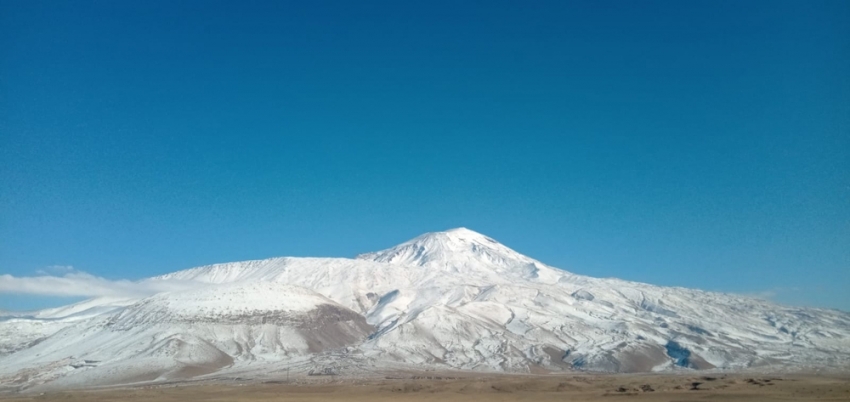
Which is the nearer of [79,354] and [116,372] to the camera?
[116,372]

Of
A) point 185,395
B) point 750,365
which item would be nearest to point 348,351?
point 185,395

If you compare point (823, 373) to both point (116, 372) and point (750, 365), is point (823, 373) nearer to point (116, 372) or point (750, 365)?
point (750, 365)

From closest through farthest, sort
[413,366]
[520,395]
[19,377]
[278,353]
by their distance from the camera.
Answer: [520,395], [19,377], [413,366], [278,353]

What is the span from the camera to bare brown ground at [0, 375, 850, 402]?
106 metres

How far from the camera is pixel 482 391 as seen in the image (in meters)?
124

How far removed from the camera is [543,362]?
7475 inches

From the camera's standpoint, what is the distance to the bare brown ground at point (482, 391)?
348ft

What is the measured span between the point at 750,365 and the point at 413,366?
92745 millimetres

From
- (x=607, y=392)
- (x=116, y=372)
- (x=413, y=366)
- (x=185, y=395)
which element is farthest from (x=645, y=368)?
(x=116, y=372)

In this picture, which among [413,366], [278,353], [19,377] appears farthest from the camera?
[278,353]

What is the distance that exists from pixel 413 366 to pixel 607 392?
2910 inches

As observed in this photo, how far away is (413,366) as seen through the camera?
180000mm

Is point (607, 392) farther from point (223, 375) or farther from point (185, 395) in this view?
point (223, 375)

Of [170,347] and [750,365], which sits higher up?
[170,347]
